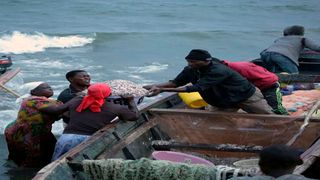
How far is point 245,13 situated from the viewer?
3506 cm

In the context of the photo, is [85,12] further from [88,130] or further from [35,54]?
[88,130]

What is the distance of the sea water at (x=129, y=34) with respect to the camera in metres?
17.6

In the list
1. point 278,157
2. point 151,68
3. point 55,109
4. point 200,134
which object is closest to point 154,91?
point 200,134

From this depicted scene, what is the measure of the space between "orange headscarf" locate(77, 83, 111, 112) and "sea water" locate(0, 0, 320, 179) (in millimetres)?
2044

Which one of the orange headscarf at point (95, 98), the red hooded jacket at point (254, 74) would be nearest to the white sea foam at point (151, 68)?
the red hooded jacket at point (254, 74)

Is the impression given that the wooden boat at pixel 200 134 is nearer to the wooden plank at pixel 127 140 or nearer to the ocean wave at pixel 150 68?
the wooden plank at pixel 127 140

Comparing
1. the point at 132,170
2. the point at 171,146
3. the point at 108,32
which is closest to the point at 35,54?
the point at 108,32

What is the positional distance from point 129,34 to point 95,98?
2018 centimetres

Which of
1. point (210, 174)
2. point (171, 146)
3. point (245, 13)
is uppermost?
point (210, 174)

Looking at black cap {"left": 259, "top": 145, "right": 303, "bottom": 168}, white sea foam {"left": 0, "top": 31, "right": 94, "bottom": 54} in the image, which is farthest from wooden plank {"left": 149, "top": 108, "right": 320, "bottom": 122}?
white sea foam {"left": 0, "top": 31, "right": 94, "bottom": 54}

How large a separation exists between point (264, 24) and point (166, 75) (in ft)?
50.8

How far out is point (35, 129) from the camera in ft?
21.4

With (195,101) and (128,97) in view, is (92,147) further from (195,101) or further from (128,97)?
(195,101)

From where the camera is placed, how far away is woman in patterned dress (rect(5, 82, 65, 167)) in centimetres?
644
